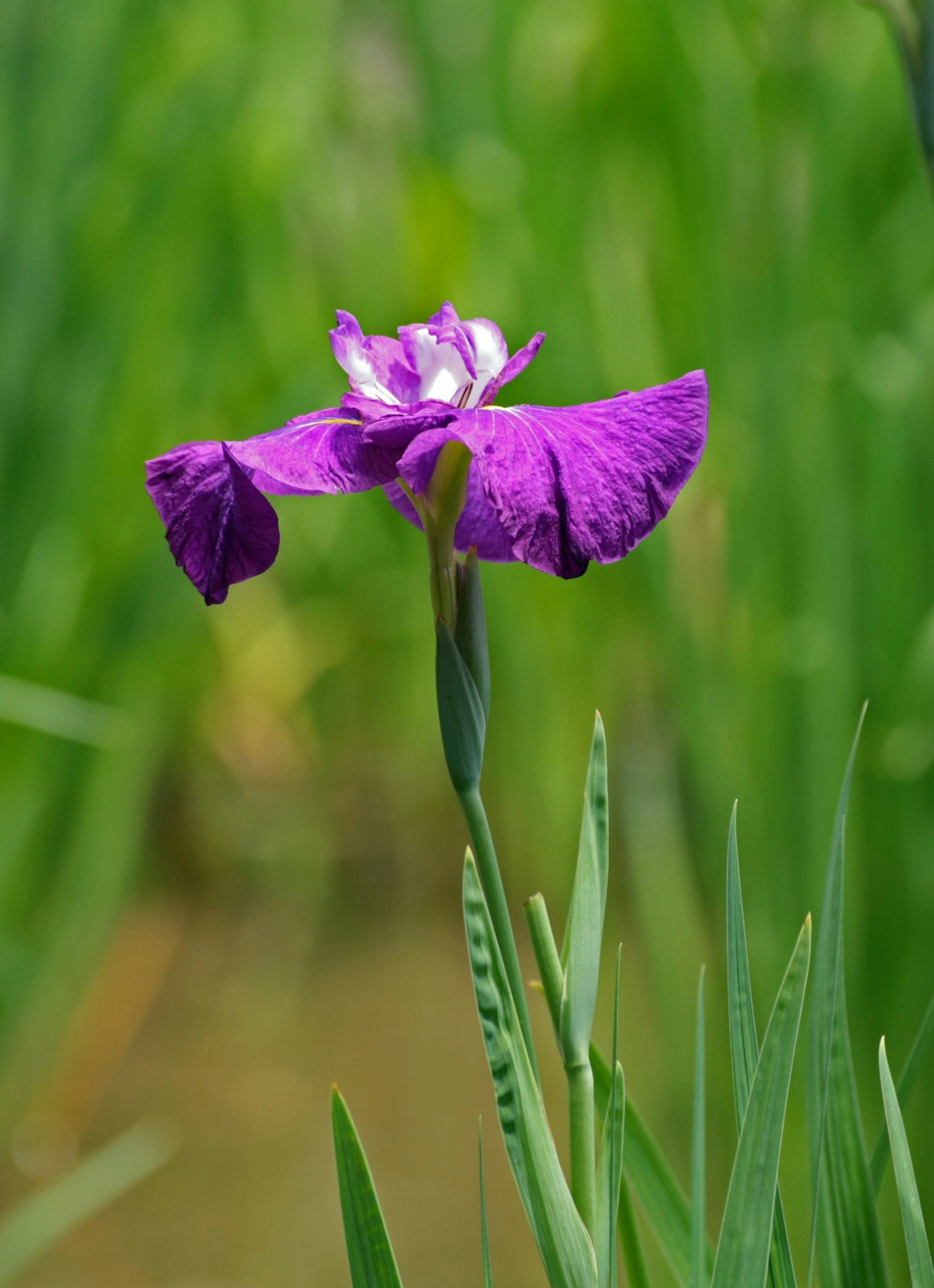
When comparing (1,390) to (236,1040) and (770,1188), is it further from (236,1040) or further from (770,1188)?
(770,1188)

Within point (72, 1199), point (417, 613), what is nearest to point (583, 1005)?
point (72, 1199)

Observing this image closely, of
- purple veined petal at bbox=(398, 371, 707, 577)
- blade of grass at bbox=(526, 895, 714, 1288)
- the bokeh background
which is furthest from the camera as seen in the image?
the bokeh background

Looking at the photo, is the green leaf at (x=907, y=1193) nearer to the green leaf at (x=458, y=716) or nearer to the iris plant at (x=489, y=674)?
the iris plant at (x=489, y=674)

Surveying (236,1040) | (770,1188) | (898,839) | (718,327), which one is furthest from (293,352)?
(770,1188)

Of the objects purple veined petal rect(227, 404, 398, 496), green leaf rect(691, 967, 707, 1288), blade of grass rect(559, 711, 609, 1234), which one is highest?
purple veined petal rect(227, 404, 398, 496)

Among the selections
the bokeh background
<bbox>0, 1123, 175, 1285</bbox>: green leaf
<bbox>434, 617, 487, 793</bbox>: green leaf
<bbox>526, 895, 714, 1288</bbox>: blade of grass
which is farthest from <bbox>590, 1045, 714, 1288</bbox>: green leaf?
<bbox>0, 1123, 175, 1285</bbox>: green leaf

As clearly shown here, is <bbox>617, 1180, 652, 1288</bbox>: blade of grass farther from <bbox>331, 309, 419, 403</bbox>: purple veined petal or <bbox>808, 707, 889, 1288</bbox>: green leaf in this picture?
<bbox>331, 309, 419, 403</bbox>: purple veined petal

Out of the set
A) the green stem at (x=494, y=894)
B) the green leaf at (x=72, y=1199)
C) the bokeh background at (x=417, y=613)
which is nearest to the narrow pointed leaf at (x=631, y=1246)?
the green stem at (x=494, y=894)

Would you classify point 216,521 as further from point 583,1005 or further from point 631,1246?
point 631,1246
